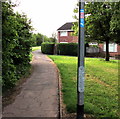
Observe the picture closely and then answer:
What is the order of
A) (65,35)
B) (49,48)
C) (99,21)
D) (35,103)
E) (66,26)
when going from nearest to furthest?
(35,103)
(99,21)
(49,48)
(65,35)
(66,26)

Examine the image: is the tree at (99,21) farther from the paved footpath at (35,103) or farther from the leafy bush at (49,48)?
the leafy bush at (49,48)

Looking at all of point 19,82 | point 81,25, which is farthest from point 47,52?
point 81,25

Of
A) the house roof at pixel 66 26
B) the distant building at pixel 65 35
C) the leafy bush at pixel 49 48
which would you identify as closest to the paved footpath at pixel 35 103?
the leafy bush at pixel 49 48

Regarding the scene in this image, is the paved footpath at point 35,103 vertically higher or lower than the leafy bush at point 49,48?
lower

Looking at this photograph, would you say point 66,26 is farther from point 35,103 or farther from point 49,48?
point 35,103

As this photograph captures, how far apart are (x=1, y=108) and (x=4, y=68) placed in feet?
4.50

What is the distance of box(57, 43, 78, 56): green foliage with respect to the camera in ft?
93.7

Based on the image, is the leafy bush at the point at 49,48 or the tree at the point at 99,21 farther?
the leafy bush at the point at 49,48

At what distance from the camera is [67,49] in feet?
96.0

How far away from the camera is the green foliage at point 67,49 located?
28548 mm

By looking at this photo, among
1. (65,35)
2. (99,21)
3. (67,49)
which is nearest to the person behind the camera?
(99,21)

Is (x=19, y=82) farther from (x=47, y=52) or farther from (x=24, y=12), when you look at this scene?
(x=47, y=52)

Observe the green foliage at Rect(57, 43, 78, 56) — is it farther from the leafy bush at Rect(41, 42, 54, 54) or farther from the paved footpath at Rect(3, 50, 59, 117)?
the paved footpath at Rect(3, 50, 59, 117)

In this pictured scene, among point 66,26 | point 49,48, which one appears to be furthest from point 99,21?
point 66,26
